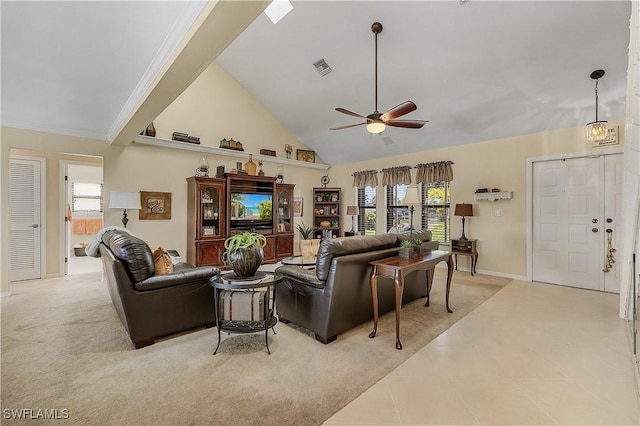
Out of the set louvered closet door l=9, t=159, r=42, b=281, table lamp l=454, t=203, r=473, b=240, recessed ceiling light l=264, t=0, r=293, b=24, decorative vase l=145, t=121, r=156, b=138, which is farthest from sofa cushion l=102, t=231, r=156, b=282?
table lamp l=454, t=203, r=473, b=240

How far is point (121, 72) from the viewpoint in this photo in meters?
3.03

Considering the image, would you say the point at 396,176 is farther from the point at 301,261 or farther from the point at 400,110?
the point at 301,261

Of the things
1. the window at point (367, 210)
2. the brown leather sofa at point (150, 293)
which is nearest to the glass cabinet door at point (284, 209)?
the window at point (367, 210)

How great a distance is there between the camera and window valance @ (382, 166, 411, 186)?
644 centimetres

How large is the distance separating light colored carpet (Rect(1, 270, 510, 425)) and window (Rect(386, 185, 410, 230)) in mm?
3553

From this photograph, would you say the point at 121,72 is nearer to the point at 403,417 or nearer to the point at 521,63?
the point at 403,417

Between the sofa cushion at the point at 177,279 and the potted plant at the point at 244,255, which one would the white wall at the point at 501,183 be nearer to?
the potted plant at the point at 244,255

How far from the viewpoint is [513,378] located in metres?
2.11

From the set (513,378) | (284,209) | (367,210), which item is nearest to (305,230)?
(284,209)

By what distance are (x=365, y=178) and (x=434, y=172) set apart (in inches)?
70.0

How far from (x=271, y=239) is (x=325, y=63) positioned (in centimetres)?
375

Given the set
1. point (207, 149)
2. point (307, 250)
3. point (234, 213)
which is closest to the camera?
point (307, 250)

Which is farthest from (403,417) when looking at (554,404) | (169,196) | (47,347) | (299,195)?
(299,195)

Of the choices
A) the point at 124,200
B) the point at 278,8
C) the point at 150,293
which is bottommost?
the point at 150,293
